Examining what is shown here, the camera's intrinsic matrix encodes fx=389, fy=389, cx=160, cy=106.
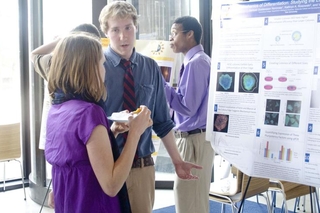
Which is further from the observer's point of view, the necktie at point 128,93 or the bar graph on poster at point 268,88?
the necktie at point 128,93

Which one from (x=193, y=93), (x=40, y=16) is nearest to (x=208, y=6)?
(x=40, y=16)

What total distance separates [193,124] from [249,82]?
34.6 inches

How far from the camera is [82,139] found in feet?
4.28

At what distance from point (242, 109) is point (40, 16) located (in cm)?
283

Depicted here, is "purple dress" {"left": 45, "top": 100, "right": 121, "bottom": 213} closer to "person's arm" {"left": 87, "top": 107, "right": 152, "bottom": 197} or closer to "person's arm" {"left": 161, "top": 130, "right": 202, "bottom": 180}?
"person's arm" {"left": 87, "top": 107, "right": 152, "bottom": 197}

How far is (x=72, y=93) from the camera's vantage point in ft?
4.56

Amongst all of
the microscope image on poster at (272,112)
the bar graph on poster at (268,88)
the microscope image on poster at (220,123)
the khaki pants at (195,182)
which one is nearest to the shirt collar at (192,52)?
the khaki pants at (195,182)

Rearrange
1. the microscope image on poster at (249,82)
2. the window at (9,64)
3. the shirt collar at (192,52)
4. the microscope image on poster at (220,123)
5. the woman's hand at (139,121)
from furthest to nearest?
the window at (9,64) < the shirt collar at (192,52) < the microscope image on poster at (220,123) < the microscope image on poster at (249,82) < the woman's hand at (139,121)

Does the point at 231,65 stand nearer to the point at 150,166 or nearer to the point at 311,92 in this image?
the point at 311,92

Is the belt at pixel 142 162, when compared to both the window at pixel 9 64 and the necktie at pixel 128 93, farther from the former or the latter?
the window at pixel 9 64

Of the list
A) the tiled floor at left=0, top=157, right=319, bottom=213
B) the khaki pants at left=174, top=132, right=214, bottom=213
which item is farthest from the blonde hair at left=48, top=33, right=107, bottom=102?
the tiled floor at left=0, top=157, right=319, bottom=213

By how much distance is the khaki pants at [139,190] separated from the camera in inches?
73.1

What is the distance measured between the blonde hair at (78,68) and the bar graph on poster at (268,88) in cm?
76

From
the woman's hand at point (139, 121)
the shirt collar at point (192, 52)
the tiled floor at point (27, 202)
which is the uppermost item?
the shirt collar at point (192, 52)
